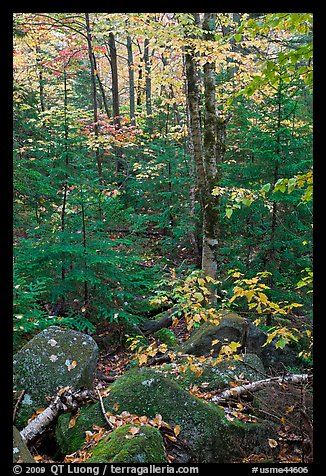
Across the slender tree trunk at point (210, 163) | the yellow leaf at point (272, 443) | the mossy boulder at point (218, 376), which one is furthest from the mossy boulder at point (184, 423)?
the slender tree trunk at point (210, 163)

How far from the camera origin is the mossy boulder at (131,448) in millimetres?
2545

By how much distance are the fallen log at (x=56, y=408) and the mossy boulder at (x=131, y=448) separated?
3.08ft

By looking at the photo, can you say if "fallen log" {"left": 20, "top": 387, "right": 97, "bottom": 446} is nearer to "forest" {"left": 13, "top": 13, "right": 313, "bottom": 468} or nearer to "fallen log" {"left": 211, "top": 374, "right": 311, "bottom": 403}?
"forest" {"left": 13, "top": 13, "right": 313, "bottom": 468}

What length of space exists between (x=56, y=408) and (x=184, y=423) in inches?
54.0

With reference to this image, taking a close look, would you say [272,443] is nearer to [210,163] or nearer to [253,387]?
Result: [253,387]

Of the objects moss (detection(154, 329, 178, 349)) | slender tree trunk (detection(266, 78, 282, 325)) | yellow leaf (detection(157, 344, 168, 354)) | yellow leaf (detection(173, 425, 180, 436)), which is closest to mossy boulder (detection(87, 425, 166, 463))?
yellow leaf (detection(173, 425, 180, 436))

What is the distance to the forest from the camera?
3.27 metres

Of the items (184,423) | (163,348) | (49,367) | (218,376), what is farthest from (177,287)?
(49,367)

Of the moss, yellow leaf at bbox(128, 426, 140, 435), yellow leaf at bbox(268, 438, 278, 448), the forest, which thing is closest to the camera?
yellow leaf at bbox(128, 426, 140, 435)

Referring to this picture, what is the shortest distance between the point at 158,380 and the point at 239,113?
26.9 feet

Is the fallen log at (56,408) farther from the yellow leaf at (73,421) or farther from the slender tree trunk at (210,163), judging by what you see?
the slender tree trunk at (210,163)

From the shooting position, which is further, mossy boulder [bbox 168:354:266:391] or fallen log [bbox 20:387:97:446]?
Result: mossy boulder [bbox 168:354:266:391]

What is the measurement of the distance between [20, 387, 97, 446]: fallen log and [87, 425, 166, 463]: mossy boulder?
940 mm
